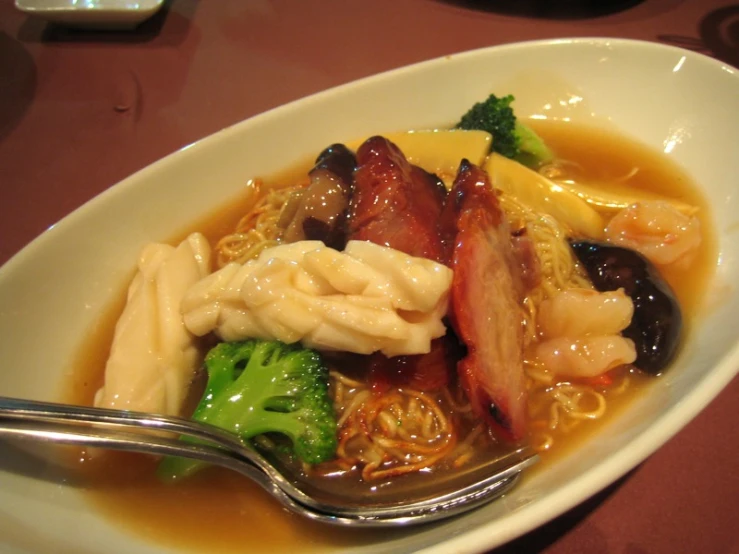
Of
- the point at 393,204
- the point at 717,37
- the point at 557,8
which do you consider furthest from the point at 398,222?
the point at 717,37

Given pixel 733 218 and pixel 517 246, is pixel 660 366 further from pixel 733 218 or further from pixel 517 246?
pixel 733 218

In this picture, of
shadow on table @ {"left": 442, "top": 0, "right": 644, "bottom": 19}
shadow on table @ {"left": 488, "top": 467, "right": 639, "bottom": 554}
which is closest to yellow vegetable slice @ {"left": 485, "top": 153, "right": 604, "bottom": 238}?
shadow on table @ {"left": 488, "top": 467, "right": 639, "bottom": 554}

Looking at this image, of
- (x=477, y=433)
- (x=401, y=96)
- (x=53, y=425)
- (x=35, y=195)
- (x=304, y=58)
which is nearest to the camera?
(x=53, y=425)

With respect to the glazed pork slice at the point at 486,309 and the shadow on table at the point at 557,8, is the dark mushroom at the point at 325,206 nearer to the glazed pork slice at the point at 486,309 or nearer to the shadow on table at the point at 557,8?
the glazed pork slice at the point at 486,309

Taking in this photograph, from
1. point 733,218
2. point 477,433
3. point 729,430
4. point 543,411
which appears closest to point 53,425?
point 477,433

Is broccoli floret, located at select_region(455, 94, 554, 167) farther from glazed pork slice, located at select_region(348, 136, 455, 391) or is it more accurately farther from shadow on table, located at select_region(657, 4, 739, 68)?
shadow on table, located at select_region(657, 4, 739, 68)

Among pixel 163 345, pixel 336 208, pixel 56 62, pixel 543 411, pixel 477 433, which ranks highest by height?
pixel 336 208

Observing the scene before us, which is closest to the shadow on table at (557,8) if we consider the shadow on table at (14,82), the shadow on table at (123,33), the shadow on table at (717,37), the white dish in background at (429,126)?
the shadow on table at (717,37)
